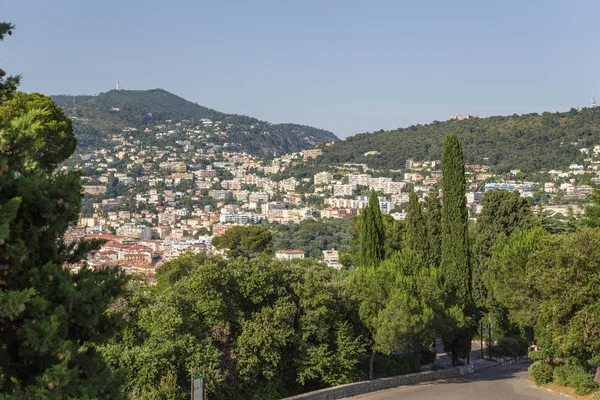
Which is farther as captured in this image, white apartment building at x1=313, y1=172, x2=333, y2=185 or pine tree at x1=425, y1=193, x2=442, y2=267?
white apartment building at x1=313, y1=172, x2=333, y2=185

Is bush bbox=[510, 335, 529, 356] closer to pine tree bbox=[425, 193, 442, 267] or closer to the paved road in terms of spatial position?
pine tree bbox=[425, 193, 442, 267]

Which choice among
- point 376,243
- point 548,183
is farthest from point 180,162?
point 376,243

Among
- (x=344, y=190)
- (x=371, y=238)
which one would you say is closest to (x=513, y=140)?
(x=344, y=190)

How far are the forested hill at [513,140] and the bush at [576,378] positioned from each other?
108 m

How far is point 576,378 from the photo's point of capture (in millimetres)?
17203

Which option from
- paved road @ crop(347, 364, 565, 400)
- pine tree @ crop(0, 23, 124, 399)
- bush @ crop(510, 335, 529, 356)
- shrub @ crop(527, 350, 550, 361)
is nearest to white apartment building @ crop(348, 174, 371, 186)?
bush @ crop(510, 335, 529, 356)

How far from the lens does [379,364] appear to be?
63.8 feet

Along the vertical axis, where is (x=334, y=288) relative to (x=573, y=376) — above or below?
above

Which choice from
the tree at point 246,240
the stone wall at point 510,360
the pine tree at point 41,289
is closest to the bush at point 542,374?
the stone wall at point 510,360

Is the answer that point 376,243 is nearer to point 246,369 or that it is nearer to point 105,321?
point 246,369

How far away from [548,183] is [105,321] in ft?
373

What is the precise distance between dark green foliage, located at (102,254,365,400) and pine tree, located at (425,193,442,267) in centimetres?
932

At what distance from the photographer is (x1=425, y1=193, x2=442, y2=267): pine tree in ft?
88.5

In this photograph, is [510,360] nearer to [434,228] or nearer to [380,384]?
[434,228]
